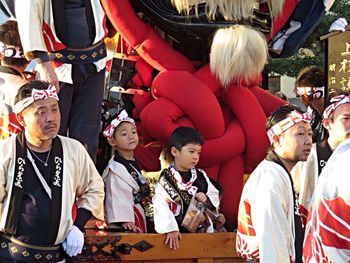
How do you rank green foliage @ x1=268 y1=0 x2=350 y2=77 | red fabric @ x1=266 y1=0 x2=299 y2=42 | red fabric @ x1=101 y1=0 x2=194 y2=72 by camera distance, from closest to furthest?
red fabric @ x1=101 y1=0 x2=194 y2=72 → red fabric @ x1=266 y1=0 x2=299 y2=42 → green foliage @ x1=268 y1=0 x2=350 y2=77

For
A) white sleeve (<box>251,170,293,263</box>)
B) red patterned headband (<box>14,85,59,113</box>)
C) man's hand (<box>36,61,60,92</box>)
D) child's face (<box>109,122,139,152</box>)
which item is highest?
man's hand (<box>36,61,60,92</box>)

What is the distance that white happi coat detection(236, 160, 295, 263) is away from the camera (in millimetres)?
2834

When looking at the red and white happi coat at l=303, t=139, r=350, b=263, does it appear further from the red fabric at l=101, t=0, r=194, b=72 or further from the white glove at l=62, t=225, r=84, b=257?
the red fabric at l=101, t=0, r=194, b=72

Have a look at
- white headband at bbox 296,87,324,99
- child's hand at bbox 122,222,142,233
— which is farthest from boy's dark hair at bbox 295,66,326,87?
child's hand at bbox 122,222,142,233

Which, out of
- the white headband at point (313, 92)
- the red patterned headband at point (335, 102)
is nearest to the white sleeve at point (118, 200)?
the red patterned headband at point (335, 102)

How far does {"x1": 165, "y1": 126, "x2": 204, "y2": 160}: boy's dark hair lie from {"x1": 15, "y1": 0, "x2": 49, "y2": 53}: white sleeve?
0.87 meters

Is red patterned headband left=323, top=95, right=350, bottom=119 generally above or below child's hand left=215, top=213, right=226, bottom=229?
above

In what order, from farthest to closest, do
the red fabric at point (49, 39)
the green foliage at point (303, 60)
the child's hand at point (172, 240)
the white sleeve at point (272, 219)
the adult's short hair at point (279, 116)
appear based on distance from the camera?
the green foliage at point (303, 60)
the red fabric at point (49, 39)
the child's hand at point (172, 240)
the adult's short hair at point (279, 116)
the white sleeve at point (272, 219)

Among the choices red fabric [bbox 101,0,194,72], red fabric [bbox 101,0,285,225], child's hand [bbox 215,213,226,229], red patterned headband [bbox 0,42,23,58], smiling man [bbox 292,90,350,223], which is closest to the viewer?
smiling man [bbox 292,90,350,223]

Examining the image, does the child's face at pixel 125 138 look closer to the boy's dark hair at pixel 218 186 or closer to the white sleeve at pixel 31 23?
the boy's dark hair at pixel 218 186

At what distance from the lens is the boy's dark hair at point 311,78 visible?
513 cm

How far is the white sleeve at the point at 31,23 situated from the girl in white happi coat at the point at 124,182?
766mm

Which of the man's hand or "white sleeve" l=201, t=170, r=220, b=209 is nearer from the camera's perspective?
the man's hand

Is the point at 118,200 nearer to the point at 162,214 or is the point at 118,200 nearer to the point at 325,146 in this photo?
the point at 162,214
